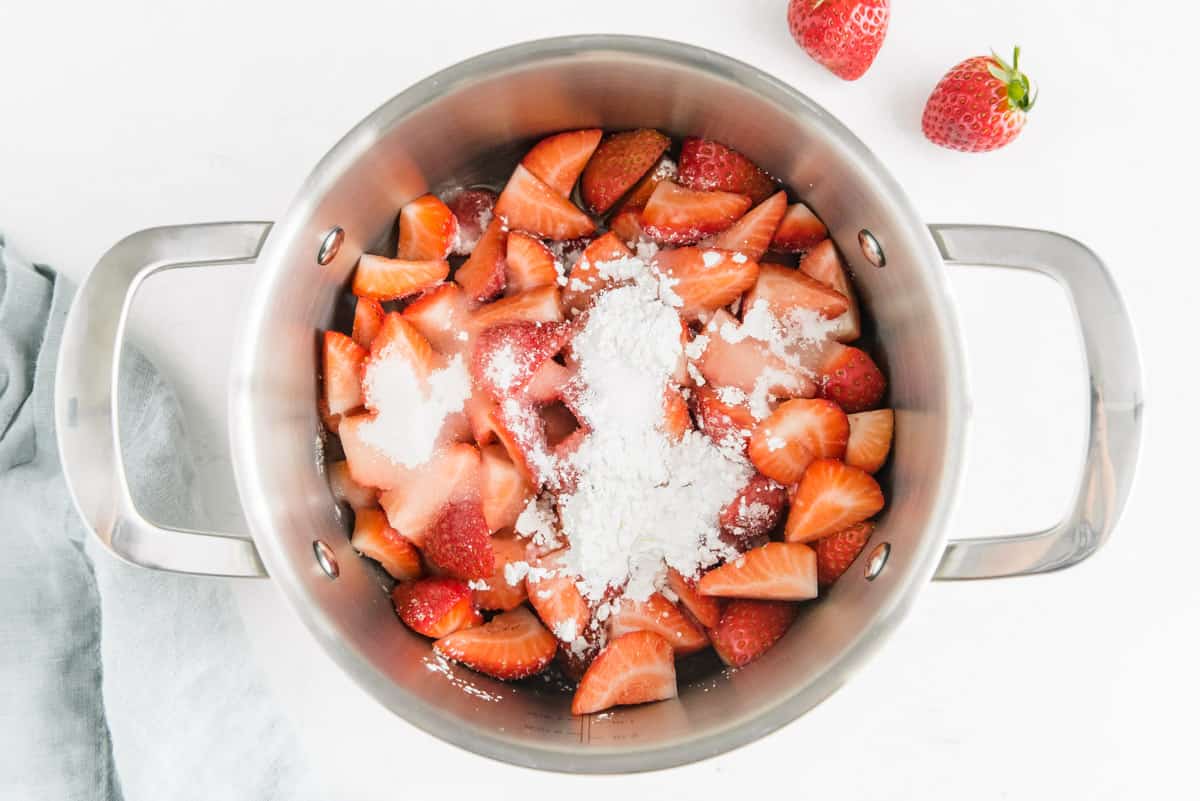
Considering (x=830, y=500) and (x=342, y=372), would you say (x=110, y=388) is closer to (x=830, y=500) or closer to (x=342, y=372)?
(x=342, y=372)

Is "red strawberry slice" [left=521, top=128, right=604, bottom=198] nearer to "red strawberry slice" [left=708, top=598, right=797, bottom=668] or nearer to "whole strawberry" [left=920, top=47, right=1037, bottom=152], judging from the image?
"whole strawberry" [left=920, top=47, right=1037, bottom=152]

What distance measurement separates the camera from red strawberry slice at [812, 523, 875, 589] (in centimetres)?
95

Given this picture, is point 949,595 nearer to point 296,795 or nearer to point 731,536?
point 731,536

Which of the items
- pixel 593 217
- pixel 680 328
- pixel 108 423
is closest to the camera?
pixel 108 423

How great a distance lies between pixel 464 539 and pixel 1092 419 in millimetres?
618

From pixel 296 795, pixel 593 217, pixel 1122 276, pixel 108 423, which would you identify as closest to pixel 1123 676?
pixel 1122 276

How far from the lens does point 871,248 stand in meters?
0.93

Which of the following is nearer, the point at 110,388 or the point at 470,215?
the point at 110,388

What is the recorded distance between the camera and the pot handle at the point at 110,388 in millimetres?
809

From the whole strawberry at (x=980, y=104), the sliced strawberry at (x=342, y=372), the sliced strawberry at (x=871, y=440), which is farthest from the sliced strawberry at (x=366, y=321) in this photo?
the whole strawberry at (x=980, y=104)

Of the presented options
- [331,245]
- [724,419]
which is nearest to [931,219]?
[724,419]

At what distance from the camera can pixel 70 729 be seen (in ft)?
3.39

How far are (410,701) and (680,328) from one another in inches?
18.0

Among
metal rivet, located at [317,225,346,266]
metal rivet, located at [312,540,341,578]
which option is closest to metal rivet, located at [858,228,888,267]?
metal rivet, located at [317,225,346,266]
